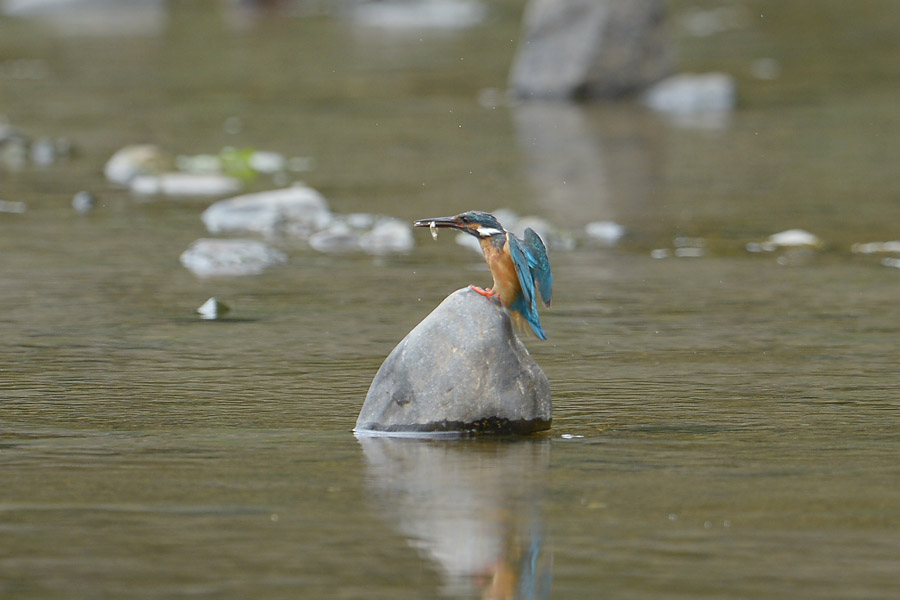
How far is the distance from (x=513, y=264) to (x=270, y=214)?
388cm

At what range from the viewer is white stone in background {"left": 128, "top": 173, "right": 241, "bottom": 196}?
9109 millimetres

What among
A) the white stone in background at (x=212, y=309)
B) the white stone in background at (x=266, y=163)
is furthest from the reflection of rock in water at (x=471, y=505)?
the white stone in background at (x=266, y=163)

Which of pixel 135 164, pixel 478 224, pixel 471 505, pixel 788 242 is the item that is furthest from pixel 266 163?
A: pixel 471 505

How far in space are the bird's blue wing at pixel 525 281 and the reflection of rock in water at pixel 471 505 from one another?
1.13 ft

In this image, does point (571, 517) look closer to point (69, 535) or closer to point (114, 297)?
point (69, 535)

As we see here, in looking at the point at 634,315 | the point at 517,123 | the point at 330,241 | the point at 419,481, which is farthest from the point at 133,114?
the point at 419,481

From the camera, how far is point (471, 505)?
3.59m

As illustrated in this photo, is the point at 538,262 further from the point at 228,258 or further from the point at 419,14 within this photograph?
the point at 419,14

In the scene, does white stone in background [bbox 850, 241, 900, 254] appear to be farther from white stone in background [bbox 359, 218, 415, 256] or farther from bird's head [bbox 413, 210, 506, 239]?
bird's head [bbox 413, 210, 506, 239]

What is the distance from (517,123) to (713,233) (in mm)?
4568

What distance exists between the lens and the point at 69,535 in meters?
3.37

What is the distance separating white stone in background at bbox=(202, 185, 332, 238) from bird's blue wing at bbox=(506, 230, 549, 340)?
366cm

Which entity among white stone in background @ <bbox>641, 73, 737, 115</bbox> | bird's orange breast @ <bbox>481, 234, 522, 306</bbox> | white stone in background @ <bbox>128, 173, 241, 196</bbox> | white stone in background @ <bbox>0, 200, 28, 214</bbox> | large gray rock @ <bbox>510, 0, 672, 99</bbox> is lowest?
bird's orange breast @ <bbox>481, 234, 522, 306</bbox>

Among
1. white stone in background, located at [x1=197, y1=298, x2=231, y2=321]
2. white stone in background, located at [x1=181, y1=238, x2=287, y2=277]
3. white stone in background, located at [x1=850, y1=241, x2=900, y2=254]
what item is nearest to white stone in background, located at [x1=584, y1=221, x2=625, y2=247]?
white stone in background, located at [x1=850, y1=241, x2=900, y2=254]
